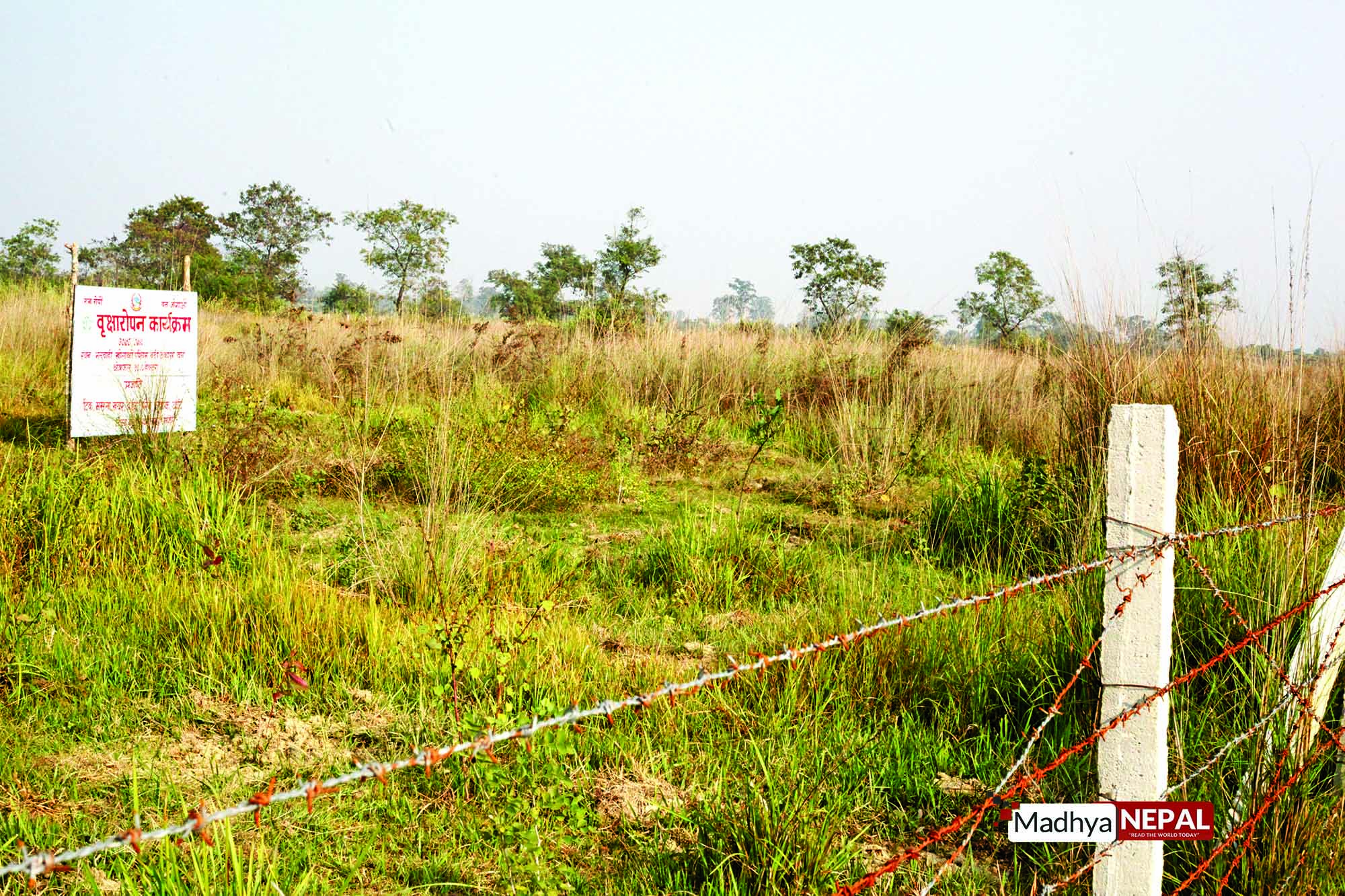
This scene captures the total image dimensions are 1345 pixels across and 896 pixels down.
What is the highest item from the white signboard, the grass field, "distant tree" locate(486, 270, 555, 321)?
"distant tree" locate(486, 270, 555, 321)

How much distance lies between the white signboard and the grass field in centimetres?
32

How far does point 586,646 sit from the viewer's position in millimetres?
3746

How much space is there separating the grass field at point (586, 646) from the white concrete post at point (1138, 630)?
35 centimetres

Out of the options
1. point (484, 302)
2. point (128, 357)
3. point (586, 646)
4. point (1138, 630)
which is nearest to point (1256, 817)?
point (1138, 630)

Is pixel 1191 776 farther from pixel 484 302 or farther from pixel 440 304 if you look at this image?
pixel 484 302

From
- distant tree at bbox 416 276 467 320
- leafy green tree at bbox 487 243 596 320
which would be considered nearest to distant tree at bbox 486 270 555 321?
leafy green tree at bbox 487 243 596 320

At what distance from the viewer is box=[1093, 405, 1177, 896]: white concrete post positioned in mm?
1900

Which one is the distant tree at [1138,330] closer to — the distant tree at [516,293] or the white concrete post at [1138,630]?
the white concrete post at [1138,630]

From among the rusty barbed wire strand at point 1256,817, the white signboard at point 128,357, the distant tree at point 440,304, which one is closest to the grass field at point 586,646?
the rusty barbed wire strand at point 1256,817

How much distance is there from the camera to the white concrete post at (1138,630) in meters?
1.90

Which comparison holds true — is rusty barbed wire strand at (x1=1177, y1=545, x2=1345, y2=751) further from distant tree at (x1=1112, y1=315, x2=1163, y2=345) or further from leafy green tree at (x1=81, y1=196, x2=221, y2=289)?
leafy green tree at (x1=81, y1=196, x2=221, y2=289)

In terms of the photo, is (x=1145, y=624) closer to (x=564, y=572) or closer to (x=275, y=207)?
(x=564, y=572)

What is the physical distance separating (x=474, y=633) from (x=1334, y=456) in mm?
5569

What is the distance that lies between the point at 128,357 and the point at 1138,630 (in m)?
7.57
